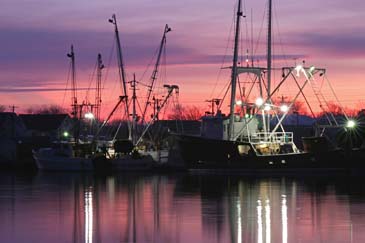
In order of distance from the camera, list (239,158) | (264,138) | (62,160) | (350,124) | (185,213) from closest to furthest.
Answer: (185,213)
(239,158)
(350,124)
(264,138)
(62,160)

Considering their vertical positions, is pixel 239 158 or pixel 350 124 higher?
pixel 350 124

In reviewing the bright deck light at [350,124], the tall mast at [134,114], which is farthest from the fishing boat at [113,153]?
the bright deck light at [350,124]

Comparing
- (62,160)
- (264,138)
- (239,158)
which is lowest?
(62,160)

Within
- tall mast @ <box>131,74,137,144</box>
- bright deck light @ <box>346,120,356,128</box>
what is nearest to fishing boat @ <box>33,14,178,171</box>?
tall mast @ <box>131,74,137,144</box>

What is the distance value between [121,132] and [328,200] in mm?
115032

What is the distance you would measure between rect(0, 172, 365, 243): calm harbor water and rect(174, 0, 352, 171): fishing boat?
478 inches

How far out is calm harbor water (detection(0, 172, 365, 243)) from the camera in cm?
2681

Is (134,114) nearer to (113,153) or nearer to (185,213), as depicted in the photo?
(113,153)

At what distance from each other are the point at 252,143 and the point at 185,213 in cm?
3679

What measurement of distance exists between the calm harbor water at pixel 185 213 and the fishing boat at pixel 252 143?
12.1 m

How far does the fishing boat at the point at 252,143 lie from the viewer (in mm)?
66000

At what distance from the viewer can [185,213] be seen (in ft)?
112

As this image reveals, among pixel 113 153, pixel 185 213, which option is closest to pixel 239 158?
pixel 113 153

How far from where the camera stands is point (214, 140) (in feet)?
231
